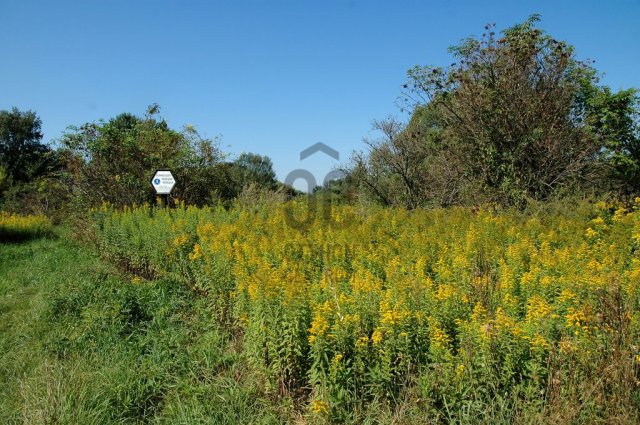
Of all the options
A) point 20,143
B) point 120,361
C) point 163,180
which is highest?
point 20,143

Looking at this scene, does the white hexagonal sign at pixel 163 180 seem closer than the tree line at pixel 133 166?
Yes

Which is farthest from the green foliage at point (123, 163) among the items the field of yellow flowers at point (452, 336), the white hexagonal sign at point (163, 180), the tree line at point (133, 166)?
the field of yellow flowers at point (452, 336)

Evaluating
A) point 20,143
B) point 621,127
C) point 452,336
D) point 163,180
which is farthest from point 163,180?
point 20,143

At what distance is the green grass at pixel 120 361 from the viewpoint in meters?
3.56

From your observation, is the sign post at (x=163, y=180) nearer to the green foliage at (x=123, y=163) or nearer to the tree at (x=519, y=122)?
the green foliage at (x=123, y=163)

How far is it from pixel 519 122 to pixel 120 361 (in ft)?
36.7

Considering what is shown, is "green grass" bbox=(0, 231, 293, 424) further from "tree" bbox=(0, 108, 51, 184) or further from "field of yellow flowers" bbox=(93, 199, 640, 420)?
"tree" bbox=(0, 108, 51, 184)

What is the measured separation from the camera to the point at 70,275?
7.69 m

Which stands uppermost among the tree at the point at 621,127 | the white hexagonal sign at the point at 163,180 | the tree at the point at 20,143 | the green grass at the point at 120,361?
the tree at the point at 20,143

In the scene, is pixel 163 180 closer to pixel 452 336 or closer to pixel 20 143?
pixel 452 336

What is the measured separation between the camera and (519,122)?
484 inches

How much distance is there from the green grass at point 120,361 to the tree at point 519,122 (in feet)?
30.6

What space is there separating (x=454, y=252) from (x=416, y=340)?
2.36m

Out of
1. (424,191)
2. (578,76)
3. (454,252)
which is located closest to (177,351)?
(454,252)
